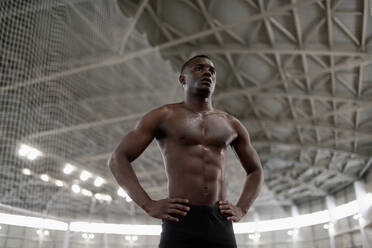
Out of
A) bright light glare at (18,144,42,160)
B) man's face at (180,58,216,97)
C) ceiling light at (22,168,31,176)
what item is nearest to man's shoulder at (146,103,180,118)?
man's face at (180,58,216,97)

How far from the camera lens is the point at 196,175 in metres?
1.53

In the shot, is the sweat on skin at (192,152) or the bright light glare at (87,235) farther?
the bright light glare at (87,235)

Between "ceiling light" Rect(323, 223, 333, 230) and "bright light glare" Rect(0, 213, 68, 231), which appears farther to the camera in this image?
"ceiling light" Rect(323, 223, 333, 230)

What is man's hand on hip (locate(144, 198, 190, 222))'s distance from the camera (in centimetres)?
137

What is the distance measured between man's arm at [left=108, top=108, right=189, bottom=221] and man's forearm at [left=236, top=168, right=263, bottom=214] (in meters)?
0.36

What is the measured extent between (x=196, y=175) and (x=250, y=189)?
33cm

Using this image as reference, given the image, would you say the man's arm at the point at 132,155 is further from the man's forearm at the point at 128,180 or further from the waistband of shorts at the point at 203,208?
the waistband of shorts at the point at 203,208

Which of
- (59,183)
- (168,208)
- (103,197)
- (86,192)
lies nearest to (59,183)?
(59,183)

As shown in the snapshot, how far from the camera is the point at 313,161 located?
699 inches

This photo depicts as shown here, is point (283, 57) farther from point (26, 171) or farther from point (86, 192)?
point (86, 192)

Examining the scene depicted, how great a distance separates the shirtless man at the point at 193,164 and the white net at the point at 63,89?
6.43m

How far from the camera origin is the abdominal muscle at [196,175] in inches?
58.2

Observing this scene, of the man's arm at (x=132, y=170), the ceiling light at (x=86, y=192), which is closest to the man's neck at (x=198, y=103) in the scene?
the man's arm at (x=132, y=170)

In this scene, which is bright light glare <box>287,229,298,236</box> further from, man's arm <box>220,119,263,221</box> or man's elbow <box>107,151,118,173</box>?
man's elbow <box>107,151,118,173</box>
